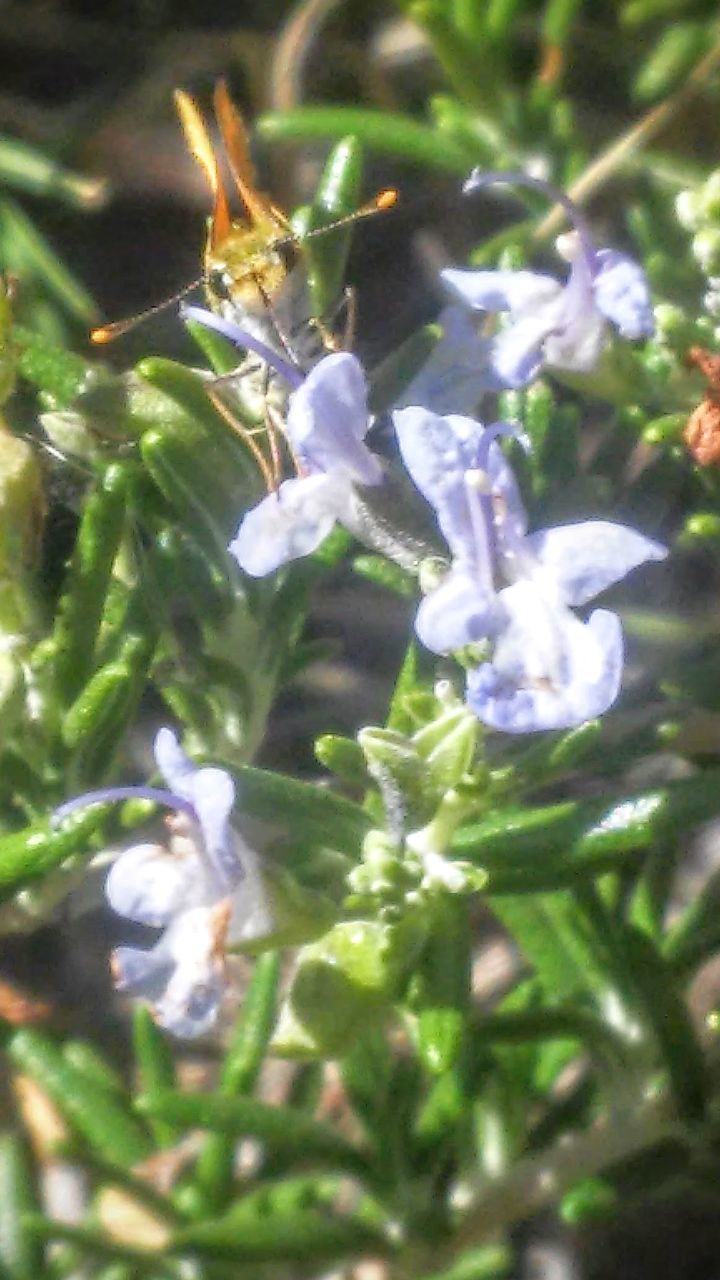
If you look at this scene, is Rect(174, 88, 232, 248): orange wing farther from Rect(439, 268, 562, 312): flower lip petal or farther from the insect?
Rect(439, 268, 562, 312): flower lip petal

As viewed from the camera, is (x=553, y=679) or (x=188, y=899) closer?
(x=553, y=679)

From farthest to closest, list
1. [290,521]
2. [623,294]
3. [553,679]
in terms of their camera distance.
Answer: [623,294] → [290,521] → [553,679]

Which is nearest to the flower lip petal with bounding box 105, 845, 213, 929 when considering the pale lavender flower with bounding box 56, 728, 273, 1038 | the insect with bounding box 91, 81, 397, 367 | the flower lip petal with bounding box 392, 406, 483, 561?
the pale lavender flower with bounding box 56, 728, 273, 1038

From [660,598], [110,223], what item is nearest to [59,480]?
[660,598]

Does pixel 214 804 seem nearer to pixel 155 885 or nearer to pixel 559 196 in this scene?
pixel 155 885

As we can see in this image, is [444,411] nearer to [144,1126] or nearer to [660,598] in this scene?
[660,598]

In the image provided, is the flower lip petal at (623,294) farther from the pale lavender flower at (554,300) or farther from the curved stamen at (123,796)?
the curved stamen at (123,796)


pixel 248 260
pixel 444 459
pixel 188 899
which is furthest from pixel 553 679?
pixel 248 260
